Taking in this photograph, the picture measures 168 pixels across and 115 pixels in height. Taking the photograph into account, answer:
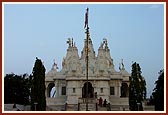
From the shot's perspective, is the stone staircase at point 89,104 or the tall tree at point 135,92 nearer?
the tall tree at point 135,92

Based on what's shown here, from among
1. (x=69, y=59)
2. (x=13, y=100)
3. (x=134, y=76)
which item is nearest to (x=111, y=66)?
(x=69, y=59)

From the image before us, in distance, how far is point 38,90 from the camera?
98.3ft

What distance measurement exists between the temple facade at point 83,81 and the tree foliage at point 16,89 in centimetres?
250

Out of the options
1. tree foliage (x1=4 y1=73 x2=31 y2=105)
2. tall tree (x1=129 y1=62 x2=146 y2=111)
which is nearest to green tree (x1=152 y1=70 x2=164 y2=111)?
tall tree (x1=129 y1=62 x2=146 y2=111)

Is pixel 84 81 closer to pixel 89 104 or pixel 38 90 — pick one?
pixel 89 104

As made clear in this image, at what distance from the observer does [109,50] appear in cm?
4709

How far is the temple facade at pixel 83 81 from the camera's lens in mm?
40125

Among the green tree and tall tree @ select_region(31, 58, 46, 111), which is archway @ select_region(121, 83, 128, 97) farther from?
tall tree @ select_region(31, 58, 46, 111)

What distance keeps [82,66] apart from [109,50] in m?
6.61

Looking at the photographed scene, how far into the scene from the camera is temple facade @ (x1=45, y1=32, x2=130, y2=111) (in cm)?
4012

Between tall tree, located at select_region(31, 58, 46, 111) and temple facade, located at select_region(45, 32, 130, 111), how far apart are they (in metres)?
8.04

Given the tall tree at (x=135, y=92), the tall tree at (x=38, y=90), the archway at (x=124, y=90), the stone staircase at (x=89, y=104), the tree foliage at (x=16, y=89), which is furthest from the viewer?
the archway at (x=124, y=90)

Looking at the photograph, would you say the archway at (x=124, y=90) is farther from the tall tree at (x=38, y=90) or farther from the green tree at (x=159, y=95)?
the tall tree at (x=38, y=90)

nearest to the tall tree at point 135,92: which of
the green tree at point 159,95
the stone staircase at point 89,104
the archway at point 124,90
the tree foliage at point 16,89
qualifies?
the green tree at point 159,95
